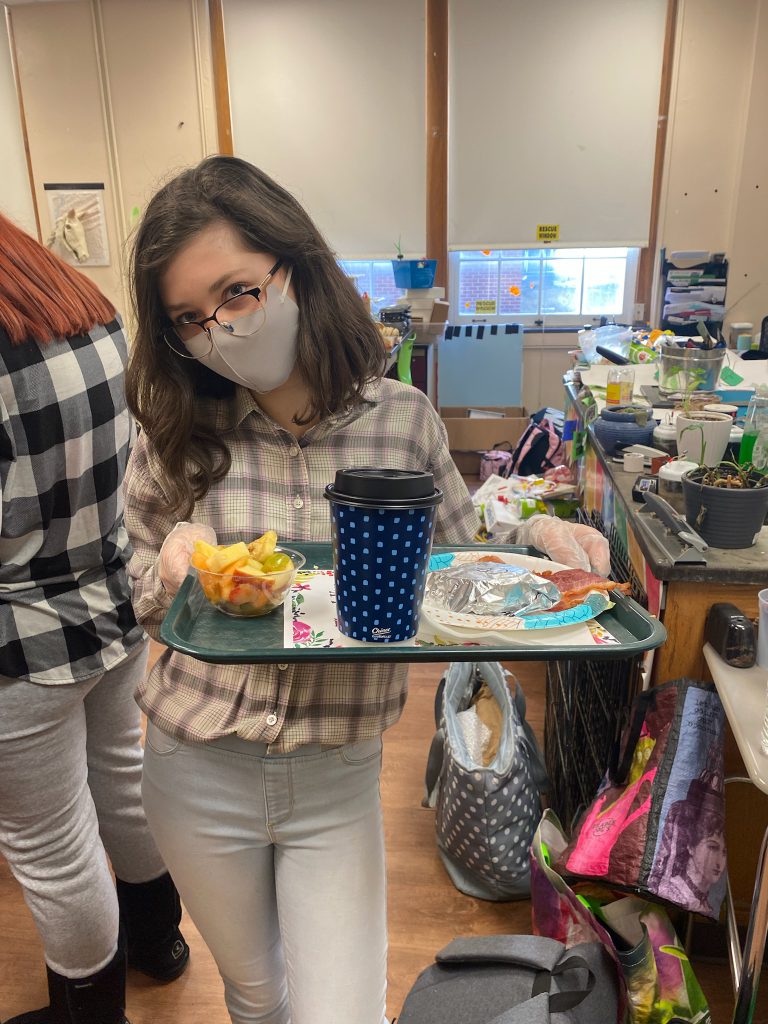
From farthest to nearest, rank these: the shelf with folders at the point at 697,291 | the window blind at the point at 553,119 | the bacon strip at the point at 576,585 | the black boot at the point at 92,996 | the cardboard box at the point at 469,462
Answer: the cardboard box at the point at 469,462
the shelf with folders at the point at 697,291
the window blind at the point at 553,119
the black boot at the point at 92,996
the bacon strip at the point at 576,585

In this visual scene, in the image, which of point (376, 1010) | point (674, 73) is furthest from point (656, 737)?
point (674, 73)

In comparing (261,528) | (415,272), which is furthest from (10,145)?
(261,528)

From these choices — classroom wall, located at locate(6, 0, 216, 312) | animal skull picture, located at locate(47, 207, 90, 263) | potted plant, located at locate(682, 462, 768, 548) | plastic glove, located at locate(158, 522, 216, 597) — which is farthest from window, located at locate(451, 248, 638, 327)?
plastic glove, located at locate(158, 522, 216, 597)

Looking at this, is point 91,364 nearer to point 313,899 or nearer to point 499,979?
point 313,899

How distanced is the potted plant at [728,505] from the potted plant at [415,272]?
143 inches

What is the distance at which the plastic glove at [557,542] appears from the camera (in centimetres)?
92

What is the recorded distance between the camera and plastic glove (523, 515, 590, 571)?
92 cm

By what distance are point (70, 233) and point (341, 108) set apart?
2.17 meters

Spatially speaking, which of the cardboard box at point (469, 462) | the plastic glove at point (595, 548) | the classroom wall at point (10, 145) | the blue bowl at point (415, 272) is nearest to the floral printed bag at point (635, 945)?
the plastic glove at point (595, 548)

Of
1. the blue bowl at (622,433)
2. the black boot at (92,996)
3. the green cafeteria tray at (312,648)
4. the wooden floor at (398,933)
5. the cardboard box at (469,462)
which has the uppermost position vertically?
the green cafeteria tray at (312,648)

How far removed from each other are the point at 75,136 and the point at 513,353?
3.46m

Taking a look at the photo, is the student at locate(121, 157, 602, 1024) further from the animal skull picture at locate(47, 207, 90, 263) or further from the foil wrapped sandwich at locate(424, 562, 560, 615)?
the animal skull picture at locate(47, 207, 90, 263)

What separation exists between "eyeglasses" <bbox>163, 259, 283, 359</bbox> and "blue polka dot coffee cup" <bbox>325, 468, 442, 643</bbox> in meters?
0.34

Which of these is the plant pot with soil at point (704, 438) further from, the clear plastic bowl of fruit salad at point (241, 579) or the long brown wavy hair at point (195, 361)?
the clear plastic bowl of fruit salad at point (241, 579)
